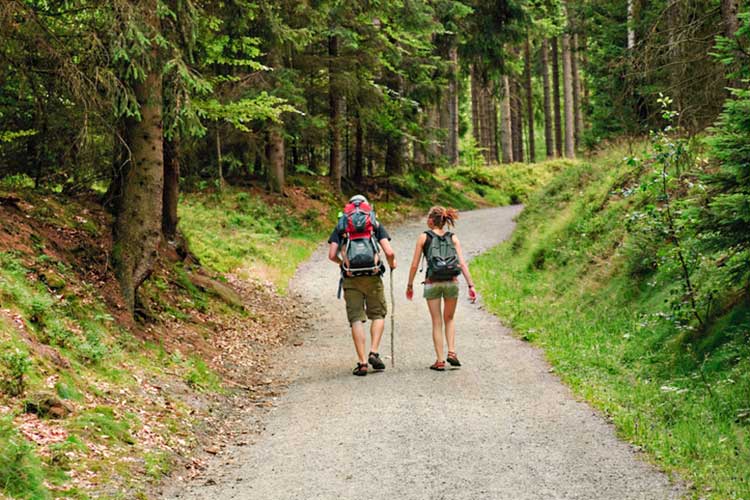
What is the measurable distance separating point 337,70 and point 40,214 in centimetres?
1647

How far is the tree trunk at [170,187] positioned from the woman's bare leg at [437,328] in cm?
513

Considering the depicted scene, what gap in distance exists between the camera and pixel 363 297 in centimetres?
1016

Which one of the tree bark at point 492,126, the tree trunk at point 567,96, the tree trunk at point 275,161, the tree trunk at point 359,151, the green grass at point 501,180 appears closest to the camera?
the tree trunk at point 275,161

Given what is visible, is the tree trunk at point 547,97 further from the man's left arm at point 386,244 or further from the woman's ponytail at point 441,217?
the man's left arm at point 386,244

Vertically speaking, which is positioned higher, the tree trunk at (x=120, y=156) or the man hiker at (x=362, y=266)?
the tree trunk at (x=120, y=156)

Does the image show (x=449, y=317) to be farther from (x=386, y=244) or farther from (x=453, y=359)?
(x=386, y=244)

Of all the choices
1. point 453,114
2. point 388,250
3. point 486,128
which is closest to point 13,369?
point 388,250

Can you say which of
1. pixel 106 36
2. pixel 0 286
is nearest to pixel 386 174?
pixel 106 36

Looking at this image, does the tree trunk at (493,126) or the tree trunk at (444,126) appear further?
the tree trunk at (493,126)

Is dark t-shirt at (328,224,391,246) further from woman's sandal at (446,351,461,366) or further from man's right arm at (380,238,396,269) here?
woman's sandal at (446,351,461,366)

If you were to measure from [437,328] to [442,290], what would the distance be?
0.49 metres

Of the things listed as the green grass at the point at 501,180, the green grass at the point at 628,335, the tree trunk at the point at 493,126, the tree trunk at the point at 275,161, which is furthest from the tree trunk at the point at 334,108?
the tree trunk at the point at 493,126

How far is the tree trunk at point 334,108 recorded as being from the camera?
25.7 m

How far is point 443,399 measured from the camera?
327 inches
